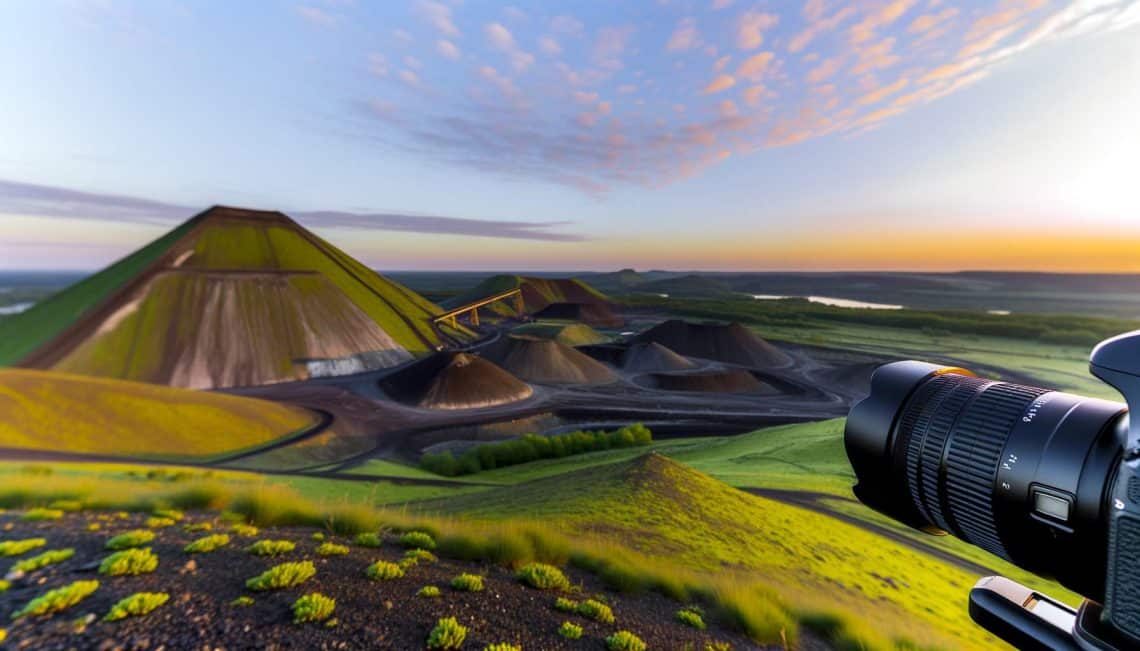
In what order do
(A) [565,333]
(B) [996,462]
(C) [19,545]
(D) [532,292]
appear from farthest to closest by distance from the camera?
(D) [532,292] < (A) [565,333] < (C) [19,545] < (B) [996,462]

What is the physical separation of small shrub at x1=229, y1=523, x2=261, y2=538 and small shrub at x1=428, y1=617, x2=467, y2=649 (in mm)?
3038

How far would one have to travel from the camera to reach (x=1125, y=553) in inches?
71.0

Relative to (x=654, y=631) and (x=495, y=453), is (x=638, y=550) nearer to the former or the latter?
(x=654, y=631)

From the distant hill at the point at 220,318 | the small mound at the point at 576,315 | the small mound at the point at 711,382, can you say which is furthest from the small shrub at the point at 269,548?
→ the small mound at the point at 576,315

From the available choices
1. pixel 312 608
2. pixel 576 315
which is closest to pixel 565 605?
pixel 312 608

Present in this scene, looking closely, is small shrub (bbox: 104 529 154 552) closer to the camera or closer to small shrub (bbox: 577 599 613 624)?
small shrub (bbox: 577 599 613 624)

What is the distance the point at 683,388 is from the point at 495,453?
30.8 m

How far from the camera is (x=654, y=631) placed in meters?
4.41

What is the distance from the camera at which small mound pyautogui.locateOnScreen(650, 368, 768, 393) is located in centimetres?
5172

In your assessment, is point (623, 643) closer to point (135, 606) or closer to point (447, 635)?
point (447, 635)

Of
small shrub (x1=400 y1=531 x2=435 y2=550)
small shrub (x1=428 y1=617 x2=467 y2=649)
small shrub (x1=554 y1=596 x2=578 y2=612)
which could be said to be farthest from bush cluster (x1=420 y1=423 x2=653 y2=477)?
small shrub (x1=428 y1=617 x2=467 y2=649)

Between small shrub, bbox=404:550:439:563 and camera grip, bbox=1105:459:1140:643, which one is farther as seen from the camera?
small shrub, bbox=404:550:439:563

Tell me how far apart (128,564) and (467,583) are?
3.04 meters

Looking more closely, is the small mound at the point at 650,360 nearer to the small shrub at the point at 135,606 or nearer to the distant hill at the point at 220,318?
the distant hill at the point at 220,318
